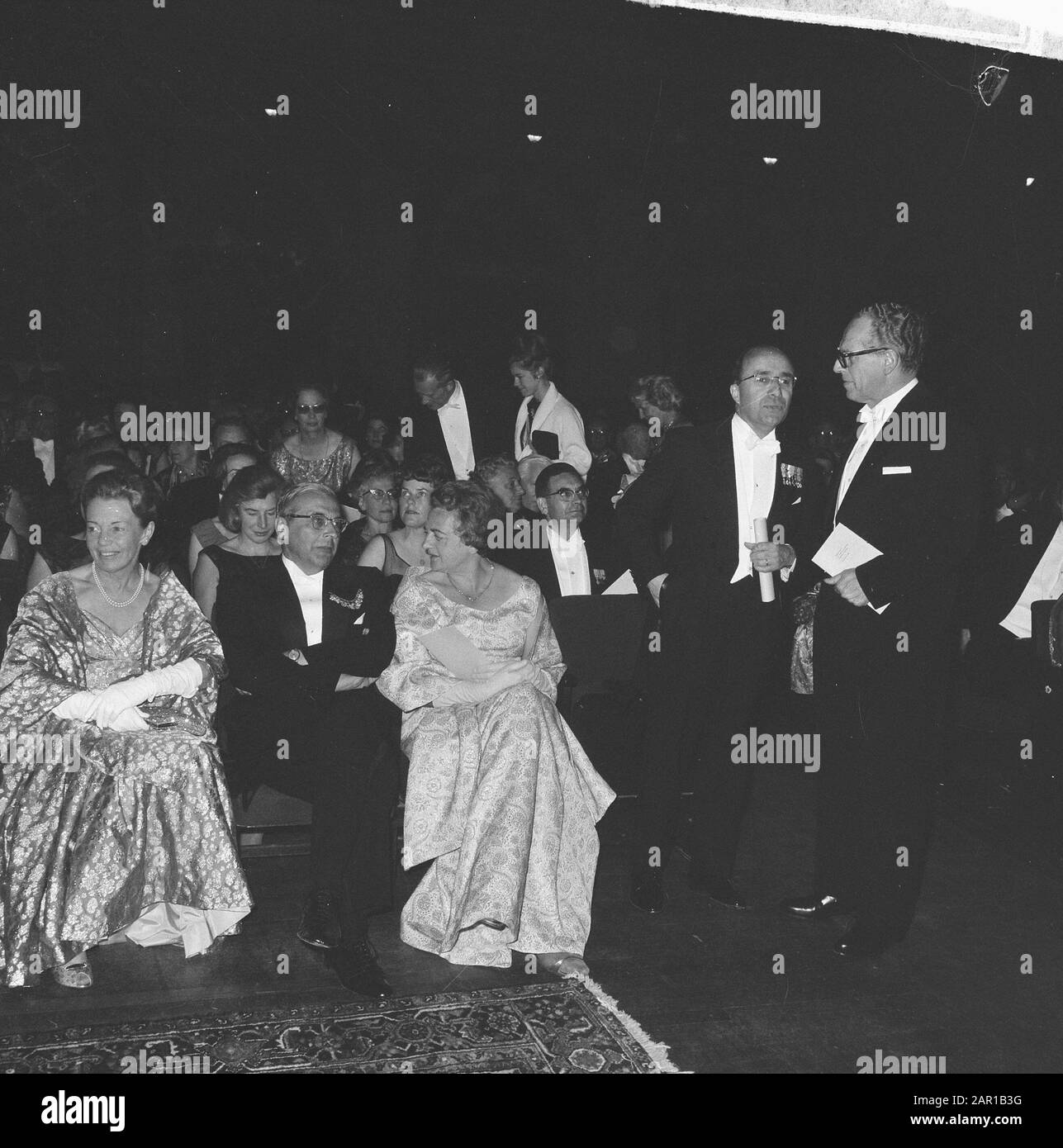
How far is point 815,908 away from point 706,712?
2.29ft

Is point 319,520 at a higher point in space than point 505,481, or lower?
lower

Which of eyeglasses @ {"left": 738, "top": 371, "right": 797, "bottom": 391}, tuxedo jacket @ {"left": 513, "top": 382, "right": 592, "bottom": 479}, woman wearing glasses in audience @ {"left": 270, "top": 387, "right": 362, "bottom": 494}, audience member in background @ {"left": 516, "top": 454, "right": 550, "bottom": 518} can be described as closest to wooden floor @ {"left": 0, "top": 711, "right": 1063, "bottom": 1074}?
eyeglasses @ {"left": 738, "top": 371, "right": 797, "bottom": 391}

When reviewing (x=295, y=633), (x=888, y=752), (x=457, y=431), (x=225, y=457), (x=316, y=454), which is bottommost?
(x=888, y=752)

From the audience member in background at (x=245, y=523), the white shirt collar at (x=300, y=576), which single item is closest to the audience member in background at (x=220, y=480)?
the audience member in background at (x=245, y=523)

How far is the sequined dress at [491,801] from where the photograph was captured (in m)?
3.48

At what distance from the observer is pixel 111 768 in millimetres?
3492

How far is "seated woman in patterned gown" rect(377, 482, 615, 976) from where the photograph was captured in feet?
11.4

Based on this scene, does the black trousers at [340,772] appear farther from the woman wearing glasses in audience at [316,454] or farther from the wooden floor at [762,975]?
the woman wearing glasses in audience at [316,454]

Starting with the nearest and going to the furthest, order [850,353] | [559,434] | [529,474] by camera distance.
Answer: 1. [850,353]
2. [529,474]
3. [559,434]

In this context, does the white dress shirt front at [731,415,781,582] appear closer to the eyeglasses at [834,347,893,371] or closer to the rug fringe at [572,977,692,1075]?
the eyeglasses at [834,347,893,371]

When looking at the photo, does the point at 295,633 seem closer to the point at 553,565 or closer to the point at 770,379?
the point at 553,565

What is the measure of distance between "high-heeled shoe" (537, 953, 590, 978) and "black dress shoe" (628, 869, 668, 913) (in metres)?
0.48

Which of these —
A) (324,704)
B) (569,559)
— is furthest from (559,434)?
(324,704)

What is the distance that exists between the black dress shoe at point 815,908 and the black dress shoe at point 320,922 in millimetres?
1408
